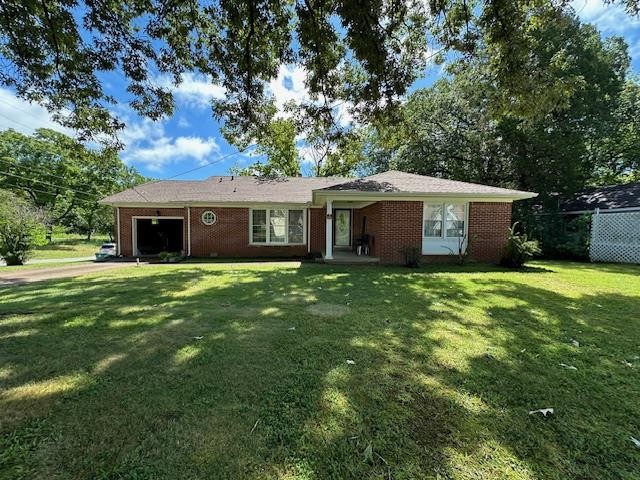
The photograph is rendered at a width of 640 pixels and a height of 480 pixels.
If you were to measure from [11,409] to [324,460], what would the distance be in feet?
7.71

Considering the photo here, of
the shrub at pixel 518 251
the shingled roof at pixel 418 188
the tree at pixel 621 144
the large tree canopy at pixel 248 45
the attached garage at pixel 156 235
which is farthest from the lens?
the tree at pixel 621 144

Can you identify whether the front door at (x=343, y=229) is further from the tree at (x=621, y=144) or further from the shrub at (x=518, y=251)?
the tree at (x=621, y=144)

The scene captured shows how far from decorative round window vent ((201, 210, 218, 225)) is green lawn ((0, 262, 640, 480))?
31.9ft

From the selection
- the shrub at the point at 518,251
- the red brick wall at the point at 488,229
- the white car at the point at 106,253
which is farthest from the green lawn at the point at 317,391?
the white car at the point at 106,253

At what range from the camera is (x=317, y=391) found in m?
2.70

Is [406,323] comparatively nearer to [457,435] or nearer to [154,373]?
[457,435]

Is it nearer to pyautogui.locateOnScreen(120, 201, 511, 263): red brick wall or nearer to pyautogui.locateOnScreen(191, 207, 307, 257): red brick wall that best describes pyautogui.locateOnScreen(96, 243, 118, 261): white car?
pyautogui.locateOnScreen(120, 201, 511, 263): red brick wall

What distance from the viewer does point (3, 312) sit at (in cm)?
499

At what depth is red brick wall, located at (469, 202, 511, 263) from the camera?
462 inches

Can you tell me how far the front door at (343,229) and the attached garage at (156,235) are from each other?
7.79 meters

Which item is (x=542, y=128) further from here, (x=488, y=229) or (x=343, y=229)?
(x=343, y=229)

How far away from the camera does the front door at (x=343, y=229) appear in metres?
16.8

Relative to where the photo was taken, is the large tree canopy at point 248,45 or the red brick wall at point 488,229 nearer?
the large tree canopy at point 248,45

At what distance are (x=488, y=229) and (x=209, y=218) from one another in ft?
38.9
